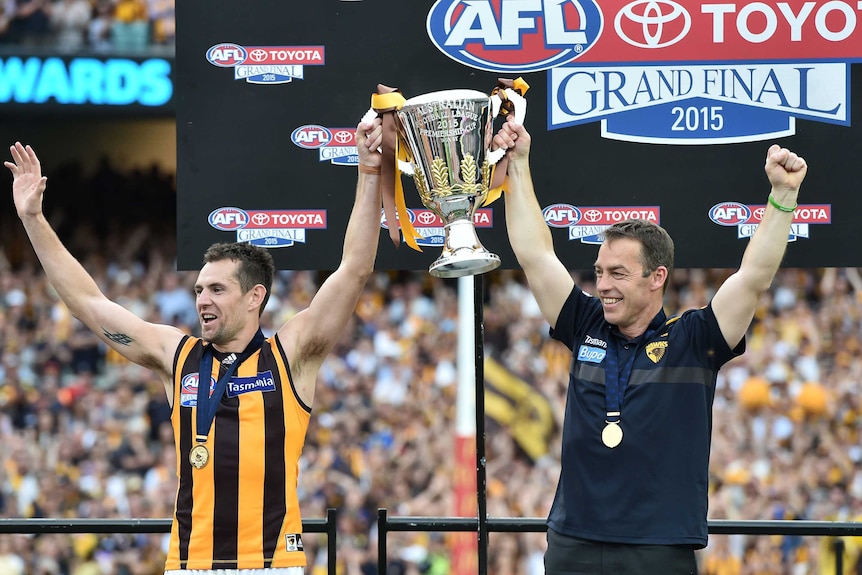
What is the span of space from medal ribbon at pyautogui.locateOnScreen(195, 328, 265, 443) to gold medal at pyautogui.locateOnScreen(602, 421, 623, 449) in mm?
1157

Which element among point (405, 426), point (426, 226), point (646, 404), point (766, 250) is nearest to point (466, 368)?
point (405, 426)

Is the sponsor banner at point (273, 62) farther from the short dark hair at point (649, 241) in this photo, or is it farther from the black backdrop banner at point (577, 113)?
the short dark hair at point (649, 241)

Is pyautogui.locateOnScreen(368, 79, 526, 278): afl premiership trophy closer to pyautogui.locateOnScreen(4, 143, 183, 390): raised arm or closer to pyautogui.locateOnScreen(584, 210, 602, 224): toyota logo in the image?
pyautogui.locateOnScreen(584, 210, 602, 224): toyota logo

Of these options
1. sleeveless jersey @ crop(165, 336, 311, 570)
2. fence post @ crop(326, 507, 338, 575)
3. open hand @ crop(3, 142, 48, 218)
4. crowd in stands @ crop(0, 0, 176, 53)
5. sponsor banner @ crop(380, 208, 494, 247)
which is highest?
crowd in stands @ crop(0, 0, 176, 53)

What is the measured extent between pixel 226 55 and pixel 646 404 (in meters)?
2.16

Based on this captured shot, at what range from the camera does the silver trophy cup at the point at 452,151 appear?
3.66 meters

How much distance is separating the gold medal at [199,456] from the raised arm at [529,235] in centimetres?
114

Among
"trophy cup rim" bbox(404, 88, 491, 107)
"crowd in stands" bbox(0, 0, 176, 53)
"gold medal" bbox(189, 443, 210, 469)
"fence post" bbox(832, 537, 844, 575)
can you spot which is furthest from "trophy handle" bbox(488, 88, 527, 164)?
"crowd in stands" bbox(0, 0, 176, 53)

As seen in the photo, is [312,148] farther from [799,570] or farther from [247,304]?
[799,570]

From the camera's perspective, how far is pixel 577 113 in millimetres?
4418

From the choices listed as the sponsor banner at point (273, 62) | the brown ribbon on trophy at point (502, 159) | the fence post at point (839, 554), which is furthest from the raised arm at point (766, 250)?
the sponsor banner at point (273, 62)

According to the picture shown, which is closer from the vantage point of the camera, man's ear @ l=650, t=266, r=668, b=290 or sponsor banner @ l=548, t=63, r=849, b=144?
man's ear @ l=650, t=266, r=668, b=290

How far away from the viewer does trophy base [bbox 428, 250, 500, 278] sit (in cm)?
350

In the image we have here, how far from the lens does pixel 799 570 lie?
8.47 meters
